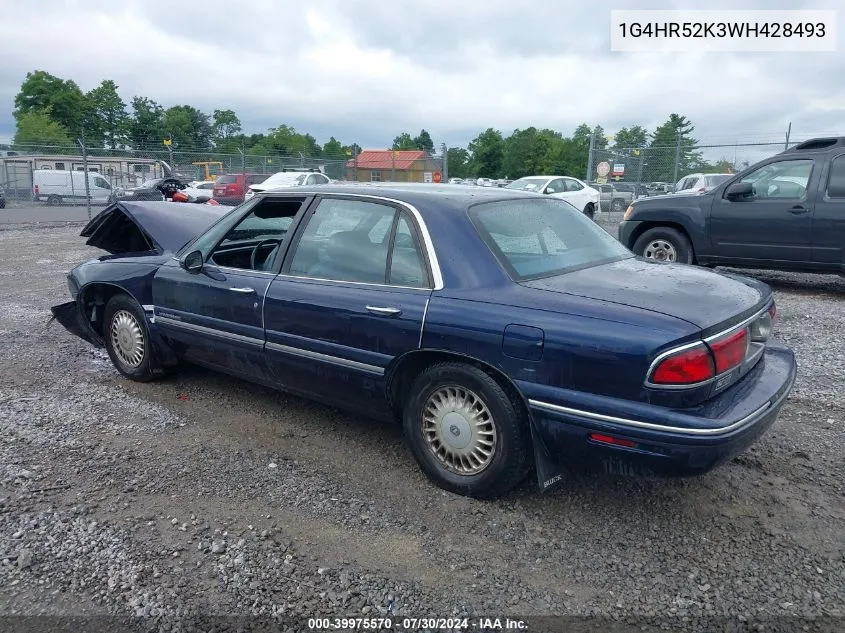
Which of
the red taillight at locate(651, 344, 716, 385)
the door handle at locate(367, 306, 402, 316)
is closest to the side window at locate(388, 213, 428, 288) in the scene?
the door handle at locate(367, 306, 402, 316)

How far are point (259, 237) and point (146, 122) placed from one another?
263 ft

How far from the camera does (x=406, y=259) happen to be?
11.3 feet

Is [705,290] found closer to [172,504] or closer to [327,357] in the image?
[327,357]

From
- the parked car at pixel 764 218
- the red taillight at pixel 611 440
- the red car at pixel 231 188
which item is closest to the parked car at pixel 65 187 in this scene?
the red car at pixel 231 188

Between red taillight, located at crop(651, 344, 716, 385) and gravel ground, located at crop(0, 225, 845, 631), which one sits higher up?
red taillight, located at crop(651, 344, 716, 385)

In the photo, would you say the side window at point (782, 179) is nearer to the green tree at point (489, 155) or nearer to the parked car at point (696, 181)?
the parked car at point (696, 181)

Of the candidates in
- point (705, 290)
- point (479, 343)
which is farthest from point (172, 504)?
point (705, 290)

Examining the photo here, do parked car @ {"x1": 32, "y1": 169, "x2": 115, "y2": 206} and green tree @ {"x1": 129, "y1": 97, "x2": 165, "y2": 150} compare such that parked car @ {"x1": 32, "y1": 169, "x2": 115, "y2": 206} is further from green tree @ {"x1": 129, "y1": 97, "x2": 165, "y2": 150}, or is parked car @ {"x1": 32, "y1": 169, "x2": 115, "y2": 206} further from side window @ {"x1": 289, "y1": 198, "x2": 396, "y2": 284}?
green tree @ {"x1": 129, "y1": 97, "x2": 165, "y2": 150}

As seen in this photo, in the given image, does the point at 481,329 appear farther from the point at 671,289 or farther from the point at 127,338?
the point at 127,338

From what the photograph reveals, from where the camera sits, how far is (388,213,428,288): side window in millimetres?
3361

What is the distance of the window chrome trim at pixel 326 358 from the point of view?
3.44m

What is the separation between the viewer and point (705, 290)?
10.3 feet

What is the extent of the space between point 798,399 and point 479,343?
2.79 metres

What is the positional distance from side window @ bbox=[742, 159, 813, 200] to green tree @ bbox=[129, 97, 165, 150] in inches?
2849
